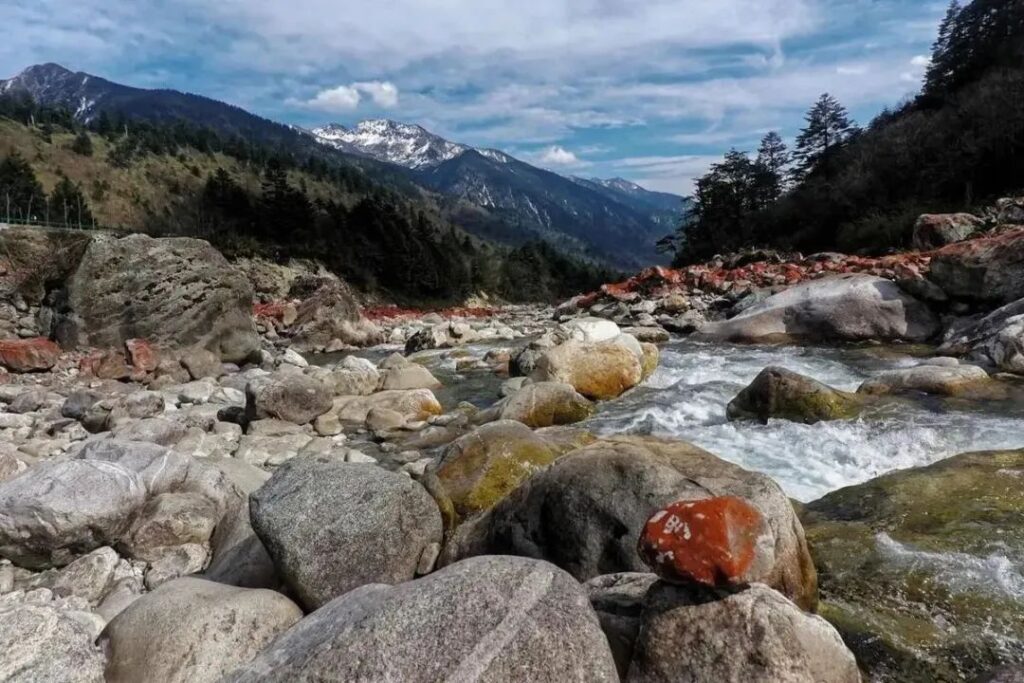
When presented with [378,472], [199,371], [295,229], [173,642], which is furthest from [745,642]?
[295,229]

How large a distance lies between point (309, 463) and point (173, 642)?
5.73 ft

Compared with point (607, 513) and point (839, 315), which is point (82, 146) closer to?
point (839, 315)

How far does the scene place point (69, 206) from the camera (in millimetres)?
85375

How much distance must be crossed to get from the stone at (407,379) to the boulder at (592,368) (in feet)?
10.3

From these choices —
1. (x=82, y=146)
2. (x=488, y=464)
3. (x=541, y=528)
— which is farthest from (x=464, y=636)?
(x=82, y=146)

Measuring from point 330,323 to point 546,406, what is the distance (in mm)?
21504

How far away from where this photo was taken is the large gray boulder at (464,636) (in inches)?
124

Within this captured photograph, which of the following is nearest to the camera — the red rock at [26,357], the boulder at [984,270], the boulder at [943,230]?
the boulder at [984,270]

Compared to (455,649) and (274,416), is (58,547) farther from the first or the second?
(274,416)

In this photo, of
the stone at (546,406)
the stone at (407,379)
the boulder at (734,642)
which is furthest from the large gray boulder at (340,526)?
the stone at (407,379)

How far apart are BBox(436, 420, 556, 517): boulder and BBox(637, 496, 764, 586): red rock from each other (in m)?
2.75

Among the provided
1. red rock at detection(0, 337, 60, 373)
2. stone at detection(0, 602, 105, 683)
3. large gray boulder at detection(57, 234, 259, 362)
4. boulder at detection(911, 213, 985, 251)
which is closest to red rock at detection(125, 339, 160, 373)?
large gray boulder at detection(57, 234, 259, 362)

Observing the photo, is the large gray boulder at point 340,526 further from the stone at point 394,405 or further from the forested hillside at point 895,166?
the forested hillside at point 895,166

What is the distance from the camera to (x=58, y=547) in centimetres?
601
